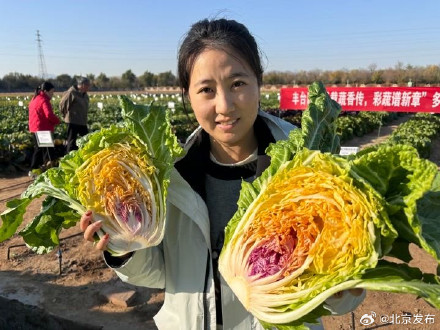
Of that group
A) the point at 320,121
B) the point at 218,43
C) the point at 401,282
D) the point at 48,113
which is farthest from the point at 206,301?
the point at 48,113

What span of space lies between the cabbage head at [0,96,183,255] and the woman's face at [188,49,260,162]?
0.31 metres

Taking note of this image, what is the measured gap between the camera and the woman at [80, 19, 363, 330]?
180 centimetres

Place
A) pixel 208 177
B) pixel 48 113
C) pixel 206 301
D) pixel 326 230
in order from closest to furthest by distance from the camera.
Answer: pixel 326 230 → pixel 206 301 → pixel 208 177 → pixel 48 113

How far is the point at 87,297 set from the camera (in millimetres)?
4730

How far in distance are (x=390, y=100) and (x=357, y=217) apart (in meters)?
12.7

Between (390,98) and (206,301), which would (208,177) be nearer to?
(206,301)

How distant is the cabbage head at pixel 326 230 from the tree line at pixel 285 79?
50.5 metres

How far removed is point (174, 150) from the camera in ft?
6.74

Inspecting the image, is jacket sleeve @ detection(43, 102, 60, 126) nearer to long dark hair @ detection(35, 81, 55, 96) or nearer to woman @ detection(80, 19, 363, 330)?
long dark hair @ detection(35, 81, 55, 96)

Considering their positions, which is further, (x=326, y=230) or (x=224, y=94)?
(x=224, y=94)

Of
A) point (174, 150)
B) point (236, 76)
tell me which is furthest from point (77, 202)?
point (236, 76)

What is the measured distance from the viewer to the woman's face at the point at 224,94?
1.77m

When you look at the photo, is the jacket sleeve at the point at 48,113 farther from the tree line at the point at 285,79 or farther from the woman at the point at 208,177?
the tree line at the point at 285,79

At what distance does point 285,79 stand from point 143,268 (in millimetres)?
67034
